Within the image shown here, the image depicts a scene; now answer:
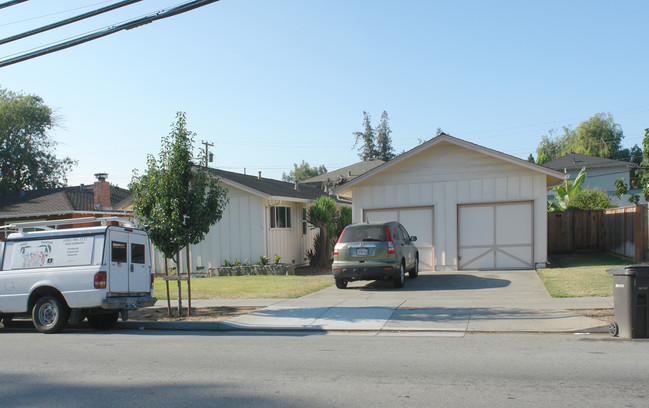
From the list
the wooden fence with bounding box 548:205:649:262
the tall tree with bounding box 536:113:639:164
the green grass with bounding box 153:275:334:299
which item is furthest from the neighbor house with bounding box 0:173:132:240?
the tall tree with bounding box 536:113:639:164

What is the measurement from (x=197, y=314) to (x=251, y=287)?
442cm

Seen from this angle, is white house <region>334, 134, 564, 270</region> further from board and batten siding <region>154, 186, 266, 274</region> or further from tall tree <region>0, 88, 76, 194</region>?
tall tree <region>0, 88, 76, 194</region>

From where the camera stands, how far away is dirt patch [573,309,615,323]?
404 inches

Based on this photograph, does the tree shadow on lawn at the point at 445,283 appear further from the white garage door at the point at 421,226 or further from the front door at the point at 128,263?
the front door at the point at 128,263

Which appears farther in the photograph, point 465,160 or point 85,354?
point 465,160

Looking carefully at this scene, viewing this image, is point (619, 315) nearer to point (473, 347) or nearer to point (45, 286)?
point (473, 347)

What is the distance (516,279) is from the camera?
646 inches

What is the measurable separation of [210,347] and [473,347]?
420cm

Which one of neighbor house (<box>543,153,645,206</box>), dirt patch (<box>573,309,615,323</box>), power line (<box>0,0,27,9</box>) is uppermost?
power line (<box>0,0,27,9</box>)

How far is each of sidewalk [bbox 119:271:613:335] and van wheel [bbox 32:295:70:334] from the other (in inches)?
57.8

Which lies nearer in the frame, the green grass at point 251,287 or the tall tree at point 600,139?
the green grass at point 251,287

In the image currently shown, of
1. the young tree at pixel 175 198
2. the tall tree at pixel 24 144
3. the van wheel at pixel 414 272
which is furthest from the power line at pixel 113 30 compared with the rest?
the tall tree at pixel 24 144

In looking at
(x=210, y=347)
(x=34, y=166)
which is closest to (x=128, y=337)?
(x=210, y=347)

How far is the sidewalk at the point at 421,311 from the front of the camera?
34.0ft
